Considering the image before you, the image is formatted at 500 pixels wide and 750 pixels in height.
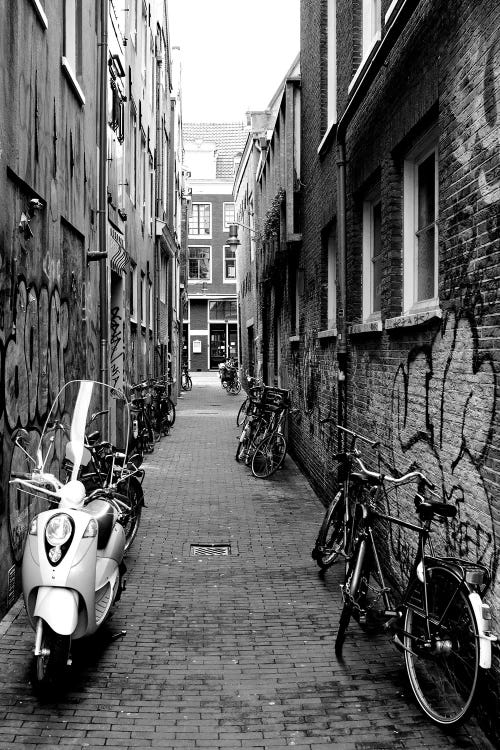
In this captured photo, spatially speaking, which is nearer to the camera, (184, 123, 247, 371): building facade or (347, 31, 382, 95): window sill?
(347, 31, 382, 95): window sill

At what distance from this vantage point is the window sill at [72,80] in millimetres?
8172

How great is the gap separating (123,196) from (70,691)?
449 inches

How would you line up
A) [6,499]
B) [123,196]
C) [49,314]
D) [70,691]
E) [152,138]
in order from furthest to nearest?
[152,138]
[123,196]
[49,314]
[6,499]
[70,691]

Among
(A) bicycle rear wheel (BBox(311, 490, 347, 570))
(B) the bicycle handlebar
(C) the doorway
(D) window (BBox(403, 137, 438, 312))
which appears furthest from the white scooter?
(C) the doorway

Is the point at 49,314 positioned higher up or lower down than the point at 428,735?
higher up

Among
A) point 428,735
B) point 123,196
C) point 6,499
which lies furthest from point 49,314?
point 123,196

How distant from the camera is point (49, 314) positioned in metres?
7.53

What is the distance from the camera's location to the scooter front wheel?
438 cm

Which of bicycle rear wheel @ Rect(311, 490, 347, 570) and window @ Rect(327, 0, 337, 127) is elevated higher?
window @ Rect(327, 0, 337, 127)

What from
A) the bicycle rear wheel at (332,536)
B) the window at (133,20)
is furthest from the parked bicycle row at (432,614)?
the window at (133,20)

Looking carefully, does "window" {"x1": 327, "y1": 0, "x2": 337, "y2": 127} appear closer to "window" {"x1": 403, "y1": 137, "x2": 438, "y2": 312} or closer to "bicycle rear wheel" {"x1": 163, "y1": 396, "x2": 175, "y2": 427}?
"window" {"x1": 403, "y1": 137, "x2": 438, "y2": 312}

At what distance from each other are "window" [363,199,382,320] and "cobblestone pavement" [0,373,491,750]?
2.54m

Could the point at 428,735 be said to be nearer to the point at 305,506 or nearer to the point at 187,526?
the point at 187,526

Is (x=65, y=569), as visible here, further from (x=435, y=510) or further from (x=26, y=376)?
(x=26, y=376)
